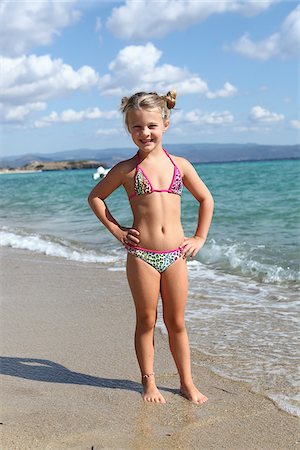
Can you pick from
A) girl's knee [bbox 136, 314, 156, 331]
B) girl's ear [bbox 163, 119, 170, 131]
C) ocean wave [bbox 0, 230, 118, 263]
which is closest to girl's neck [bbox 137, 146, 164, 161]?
girl's ear [bbox 163, 119, 170, 131]

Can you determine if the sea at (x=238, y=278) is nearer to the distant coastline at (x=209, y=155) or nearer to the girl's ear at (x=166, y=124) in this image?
the girl's ear at (x=166, y=124)

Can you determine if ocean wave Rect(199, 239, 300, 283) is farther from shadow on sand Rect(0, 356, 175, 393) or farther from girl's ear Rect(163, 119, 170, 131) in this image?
girl's ear Rect(163, 119, 170, 131)

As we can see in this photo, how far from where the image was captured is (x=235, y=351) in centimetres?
425

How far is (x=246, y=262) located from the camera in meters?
7.67

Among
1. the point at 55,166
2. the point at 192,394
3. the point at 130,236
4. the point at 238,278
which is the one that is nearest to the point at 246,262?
the point at 238,278

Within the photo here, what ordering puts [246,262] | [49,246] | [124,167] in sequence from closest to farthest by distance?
[124,167]
[246,262]
[49,246]

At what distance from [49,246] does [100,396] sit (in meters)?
6.51

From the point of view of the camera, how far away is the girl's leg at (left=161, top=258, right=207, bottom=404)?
3.39 m

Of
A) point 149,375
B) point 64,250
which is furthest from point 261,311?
point 64,250

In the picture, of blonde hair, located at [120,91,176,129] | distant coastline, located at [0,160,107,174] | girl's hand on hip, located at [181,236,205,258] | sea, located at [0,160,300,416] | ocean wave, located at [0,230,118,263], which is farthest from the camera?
distant coastline, located at [0,160,107,174]

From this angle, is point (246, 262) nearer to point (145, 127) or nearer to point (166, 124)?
point (166, 124)

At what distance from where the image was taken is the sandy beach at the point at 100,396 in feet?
9.30

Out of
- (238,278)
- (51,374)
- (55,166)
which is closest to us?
(51,374)

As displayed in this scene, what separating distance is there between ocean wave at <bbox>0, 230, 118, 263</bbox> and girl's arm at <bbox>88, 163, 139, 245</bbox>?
15.8 feet
